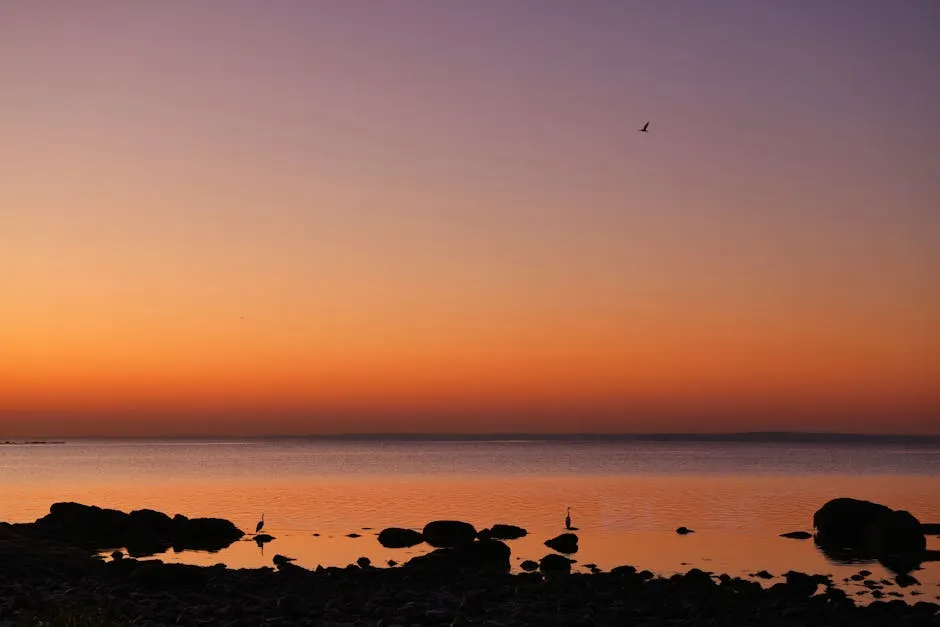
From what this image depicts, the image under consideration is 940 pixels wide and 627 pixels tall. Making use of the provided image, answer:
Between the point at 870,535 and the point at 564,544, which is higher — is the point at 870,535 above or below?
above

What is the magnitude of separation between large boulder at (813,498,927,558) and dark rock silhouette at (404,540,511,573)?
1688cm

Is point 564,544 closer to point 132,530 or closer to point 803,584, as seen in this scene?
point 803,584

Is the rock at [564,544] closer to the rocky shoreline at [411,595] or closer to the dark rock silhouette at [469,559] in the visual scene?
the dark rock silhouette at [469,559]

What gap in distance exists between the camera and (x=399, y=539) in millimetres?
46750

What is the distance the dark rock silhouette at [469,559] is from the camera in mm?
36094

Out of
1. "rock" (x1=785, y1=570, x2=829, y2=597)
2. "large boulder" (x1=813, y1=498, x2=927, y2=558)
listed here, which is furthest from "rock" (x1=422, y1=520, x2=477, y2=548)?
"large boulder" (x1=813, y1=498, x2=927, y2=558)

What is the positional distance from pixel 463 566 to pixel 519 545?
33.1 feet

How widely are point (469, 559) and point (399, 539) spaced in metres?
9.43

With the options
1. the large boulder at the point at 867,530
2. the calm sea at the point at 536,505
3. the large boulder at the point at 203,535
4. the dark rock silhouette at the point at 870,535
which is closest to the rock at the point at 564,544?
the calm sea at the point at 536,505

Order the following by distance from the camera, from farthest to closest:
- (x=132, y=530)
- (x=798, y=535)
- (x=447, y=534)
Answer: (x=798, y=535) < (x=132, y=530) < (x=447, y=534)

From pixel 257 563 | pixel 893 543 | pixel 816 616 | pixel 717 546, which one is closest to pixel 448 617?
pixel 816 616

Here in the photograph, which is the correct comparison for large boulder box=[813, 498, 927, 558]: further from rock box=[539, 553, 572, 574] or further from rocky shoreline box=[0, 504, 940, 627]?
rock box=[539, 553, 572, 574]

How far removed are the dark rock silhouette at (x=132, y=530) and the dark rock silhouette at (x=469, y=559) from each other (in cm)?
1293

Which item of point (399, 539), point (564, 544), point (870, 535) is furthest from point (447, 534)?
point (870, 535)
